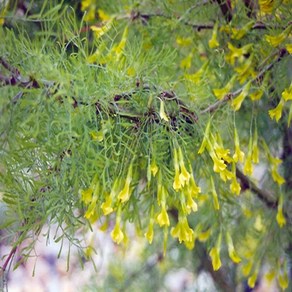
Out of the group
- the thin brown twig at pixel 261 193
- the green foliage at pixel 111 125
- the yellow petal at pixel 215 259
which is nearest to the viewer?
the green foliage at pixel 111 125

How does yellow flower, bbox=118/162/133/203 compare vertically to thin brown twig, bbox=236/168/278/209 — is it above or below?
above

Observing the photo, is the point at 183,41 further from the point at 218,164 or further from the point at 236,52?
the point at 218,164

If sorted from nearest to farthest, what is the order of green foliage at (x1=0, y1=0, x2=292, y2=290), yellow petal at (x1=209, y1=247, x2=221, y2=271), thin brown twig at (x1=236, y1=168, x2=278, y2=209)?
green foliage at (x1=0, y1=0, x2=292, y2=290), yellow petal at (x1=209, y1=247, x2=221, y2=271), thin brown twig at (x1=236, y1=168, x2=278, y2=209)

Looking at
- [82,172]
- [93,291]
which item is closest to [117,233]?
[82,172]

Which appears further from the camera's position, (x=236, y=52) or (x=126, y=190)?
(x=236, y=52)

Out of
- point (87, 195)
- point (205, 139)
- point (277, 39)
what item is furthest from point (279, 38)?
point (87, 195)

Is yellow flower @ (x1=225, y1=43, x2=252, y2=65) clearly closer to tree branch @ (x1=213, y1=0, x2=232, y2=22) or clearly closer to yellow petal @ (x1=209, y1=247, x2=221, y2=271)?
tree branch @ (x1=213, y1=0, x2=232, y2=22)

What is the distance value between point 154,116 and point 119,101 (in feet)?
0.14

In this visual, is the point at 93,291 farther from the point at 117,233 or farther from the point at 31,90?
the point at 31,90

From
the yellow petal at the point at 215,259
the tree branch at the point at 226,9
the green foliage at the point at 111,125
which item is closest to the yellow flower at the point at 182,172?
the green foliage at the point at 111,125

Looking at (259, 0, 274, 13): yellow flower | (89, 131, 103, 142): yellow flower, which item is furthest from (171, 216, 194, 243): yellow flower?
(259, 0, 274, 13): yellow flower

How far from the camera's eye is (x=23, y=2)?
92cm

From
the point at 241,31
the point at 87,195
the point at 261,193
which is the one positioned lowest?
the point at 261,193

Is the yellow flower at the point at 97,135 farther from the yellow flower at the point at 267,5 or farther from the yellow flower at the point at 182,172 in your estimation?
the yellow flower at the point at 267,5
